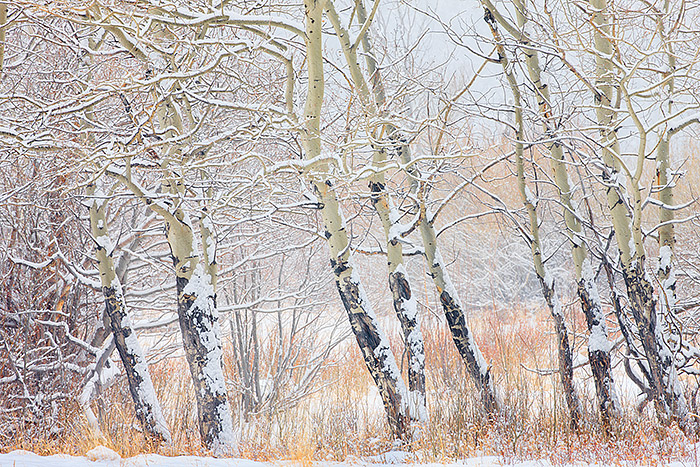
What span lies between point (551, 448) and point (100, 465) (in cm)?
401

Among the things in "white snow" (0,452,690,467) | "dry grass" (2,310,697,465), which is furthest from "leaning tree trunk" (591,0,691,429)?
"white snow" (0,452,690,467)

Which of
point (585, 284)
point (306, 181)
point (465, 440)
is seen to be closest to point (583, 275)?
point (585, 284)

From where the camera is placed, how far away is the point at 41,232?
7.33 m

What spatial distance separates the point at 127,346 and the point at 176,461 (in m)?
1.97

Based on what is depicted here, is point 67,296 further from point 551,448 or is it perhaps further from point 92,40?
point 551,448

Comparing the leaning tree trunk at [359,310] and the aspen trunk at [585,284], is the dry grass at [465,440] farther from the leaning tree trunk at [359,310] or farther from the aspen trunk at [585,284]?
the leaning tree trunk at [359,310]

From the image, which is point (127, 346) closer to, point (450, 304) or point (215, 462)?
point (215, 462)

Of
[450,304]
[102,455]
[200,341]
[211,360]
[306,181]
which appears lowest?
[102,455]

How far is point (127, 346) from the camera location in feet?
21.3

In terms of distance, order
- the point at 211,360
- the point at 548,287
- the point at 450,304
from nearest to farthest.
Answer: the point at 211,360 < the point at 548,287 < the point at 450,304

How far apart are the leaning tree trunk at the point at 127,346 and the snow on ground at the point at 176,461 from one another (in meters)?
1.00

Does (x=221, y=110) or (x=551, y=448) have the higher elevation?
(x=221, y=110)

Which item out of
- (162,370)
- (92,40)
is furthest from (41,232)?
(162,370)

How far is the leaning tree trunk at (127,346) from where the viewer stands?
631cm
